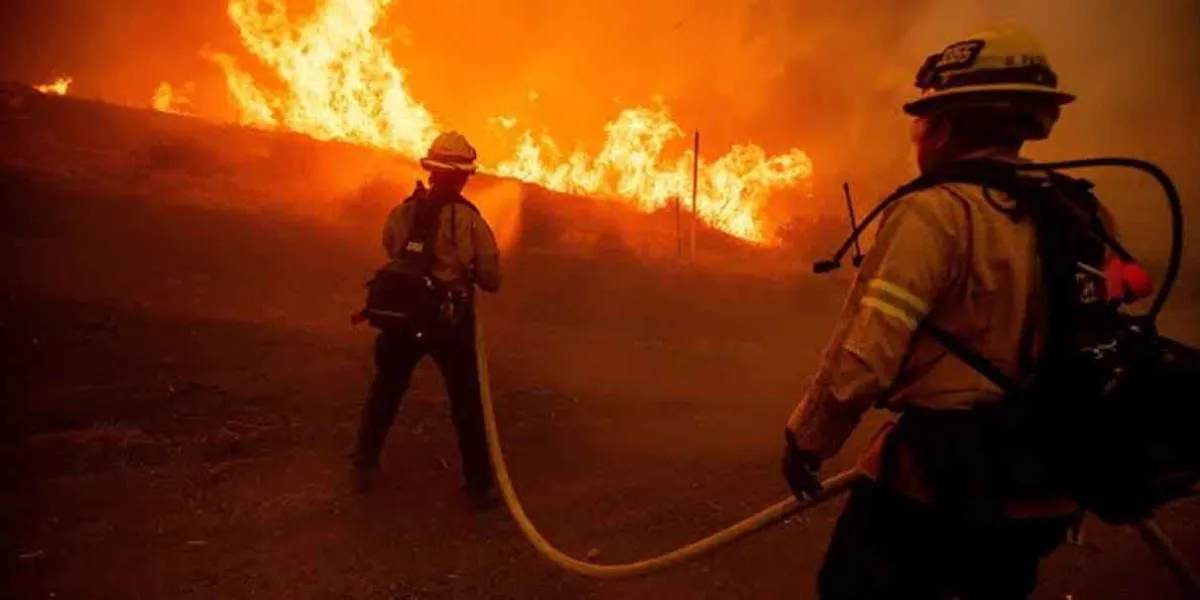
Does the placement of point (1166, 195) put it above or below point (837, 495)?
above

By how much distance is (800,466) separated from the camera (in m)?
2.52

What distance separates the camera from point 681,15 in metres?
29.7

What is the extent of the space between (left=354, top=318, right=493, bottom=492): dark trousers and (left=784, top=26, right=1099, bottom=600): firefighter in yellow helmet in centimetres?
303

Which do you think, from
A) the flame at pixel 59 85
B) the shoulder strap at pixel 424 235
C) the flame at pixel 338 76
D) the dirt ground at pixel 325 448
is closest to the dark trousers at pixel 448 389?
the dirt ground at pixel 325 448

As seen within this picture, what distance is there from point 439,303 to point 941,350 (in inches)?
134

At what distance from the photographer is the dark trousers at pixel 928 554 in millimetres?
2348

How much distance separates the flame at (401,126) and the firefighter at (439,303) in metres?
16.3

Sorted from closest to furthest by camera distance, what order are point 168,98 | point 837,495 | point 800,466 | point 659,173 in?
point 800,466, point 837,495, point 659,173, point 168,98

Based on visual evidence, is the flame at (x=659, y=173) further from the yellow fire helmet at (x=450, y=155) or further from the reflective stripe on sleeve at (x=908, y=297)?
the reflective stripe on sleeve at (x=908, y=297)

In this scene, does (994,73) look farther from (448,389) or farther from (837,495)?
(448,389)

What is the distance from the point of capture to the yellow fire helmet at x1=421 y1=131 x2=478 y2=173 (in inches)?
207

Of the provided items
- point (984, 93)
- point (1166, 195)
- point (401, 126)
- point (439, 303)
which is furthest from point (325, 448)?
point (401, 126)

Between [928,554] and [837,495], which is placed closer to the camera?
[928,554]

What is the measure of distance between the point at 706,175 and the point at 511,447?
16.8 m
